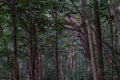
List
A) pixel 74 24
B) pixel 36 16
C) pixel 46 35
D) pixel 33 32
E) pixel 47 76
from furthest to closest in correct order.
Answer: pixel 47 76 → pixel 74 24 → pixel 46 35 → pixel 33 32 → pixel 36 16

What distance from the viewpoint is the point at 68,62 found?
24391 mm

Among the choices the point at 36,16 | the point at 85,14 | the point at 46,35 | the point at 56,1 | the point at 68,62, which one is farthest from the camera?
the point at 68,62

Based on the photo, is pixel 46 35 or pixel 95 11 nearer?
pixel 95 11

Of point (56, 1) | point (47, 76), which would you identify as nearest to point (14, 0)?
point (56, 1)

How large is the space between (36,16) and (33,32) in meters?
0.57

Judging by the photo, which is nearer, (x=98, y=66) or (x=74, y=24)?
(x=98, y=66)

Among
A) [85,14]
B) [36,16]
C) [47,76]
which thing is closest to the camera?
[85,14]

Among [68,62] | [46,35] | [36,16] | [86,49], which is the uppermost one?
[36,16]

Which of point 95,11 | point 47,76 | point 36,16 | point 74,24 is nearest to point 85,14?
point 95,11

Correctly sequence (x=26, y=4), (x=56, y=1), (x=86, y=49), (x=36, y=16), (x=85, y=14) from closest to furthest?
(x=85, y=14), (x=26, y=4), (x=56, y=1), (x=36, y=16), (x=86, y=49)

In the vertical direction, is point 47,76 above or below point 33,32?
below

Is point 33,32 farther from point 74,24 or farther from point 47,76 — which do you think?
point 47,76

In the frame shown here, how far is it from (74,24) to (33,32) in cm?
270

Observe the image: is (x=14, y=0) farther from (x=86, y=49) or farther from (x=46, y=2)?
(x=86, y=49)
